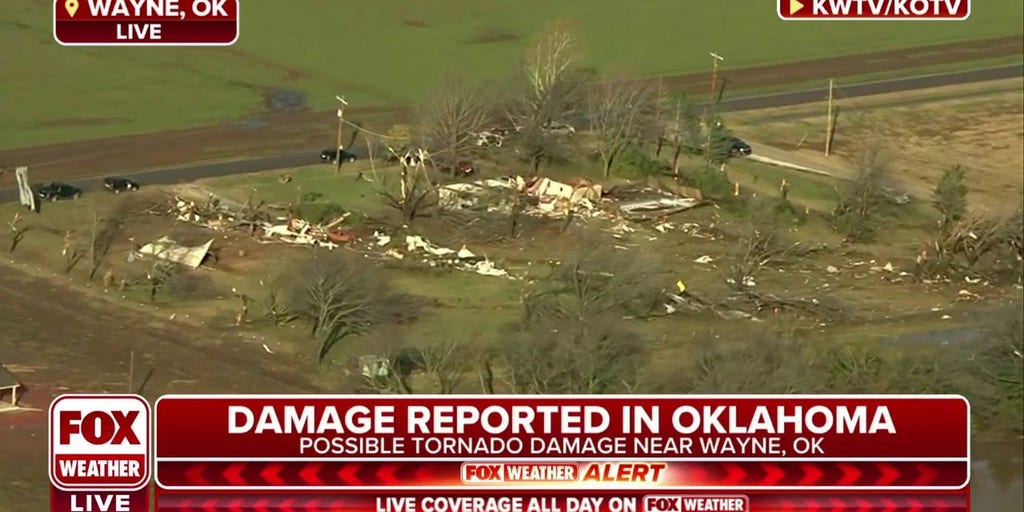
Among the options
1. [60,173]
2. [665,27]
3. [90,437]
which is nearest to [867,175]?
[665,27]

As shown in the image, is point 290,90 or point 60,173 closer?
point 60,173

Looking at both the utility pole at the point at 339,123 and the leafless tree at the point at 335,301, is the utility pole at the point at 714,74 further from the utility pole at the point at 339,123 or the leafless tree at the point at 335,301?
the leafless tree at the point at 335,301

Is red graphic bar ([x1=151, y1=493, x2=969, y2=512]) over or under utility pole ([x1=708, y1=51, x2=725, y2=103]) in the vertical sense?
over

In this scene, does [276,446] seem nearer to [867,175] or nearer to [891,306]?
[891,306]

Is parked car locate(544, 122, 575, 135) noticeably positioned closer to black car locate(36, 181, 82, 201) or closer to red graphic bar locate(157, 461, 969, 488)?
black car locate(36, 181, 82, 201)

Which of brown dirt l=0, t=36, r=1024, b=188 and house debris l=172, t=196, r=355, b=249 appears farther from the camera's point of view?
brown dirt l=0, t=36, r=1024, b=188

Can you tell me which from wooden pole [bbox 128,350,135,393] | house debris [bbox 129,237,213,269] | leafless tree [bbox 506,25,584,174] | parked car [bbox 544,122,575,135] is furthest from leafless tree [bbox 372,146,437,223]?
wooden pole [bbox 128,350,135,393]

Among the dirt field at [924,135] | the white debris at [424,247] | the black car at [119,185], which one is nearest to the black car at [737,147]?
the dirt field at [924,135]
